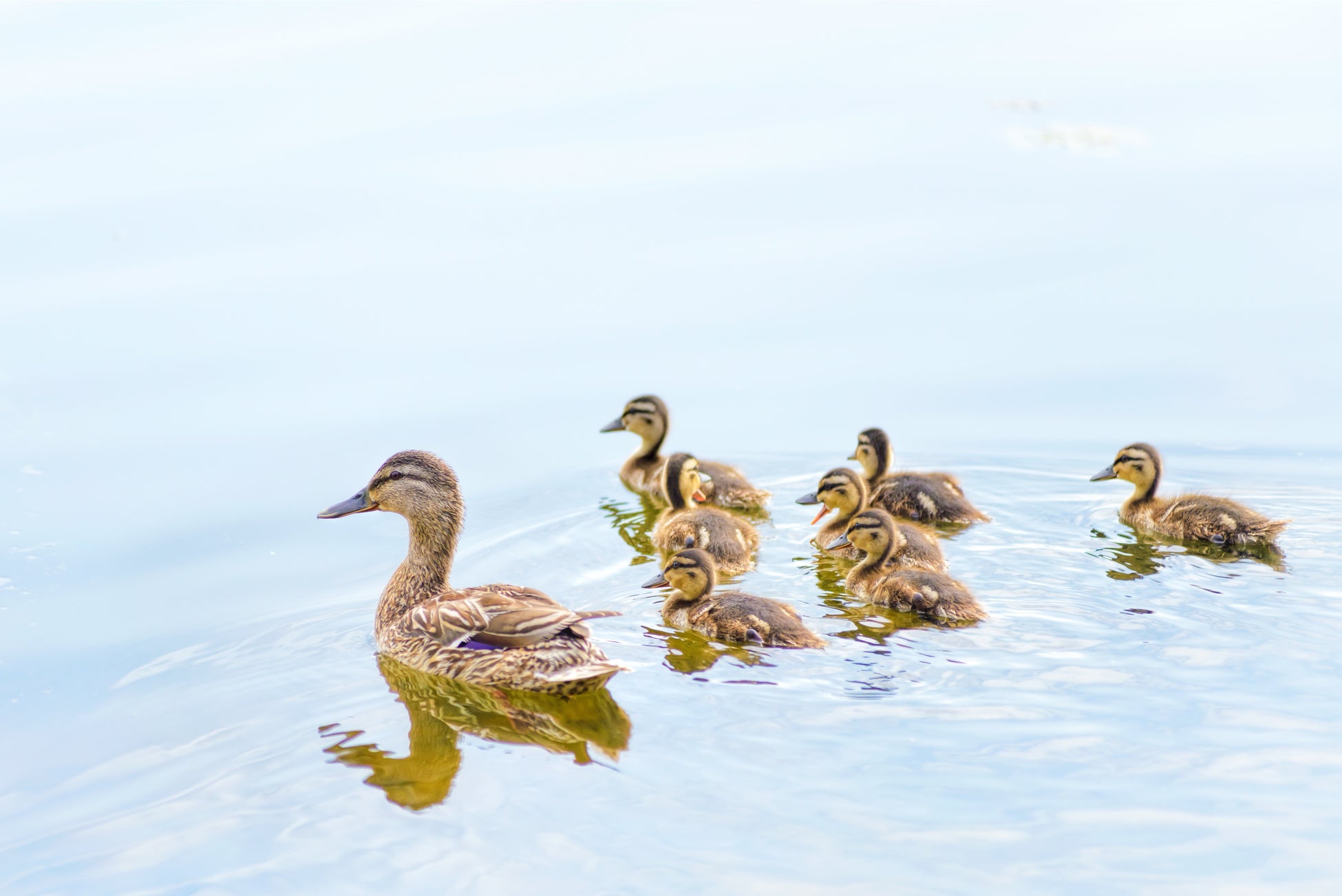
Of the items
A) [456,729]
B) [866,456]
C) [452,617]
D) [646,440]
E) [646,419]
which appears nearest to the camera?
[456,729]

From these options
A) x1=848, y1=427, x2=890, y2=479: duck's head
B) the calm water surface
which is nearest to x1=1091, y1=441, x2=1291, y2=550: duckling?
the calm water surface

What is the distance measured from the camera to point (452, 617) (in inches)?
204

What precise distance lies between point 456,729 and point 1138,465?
354 centimetres

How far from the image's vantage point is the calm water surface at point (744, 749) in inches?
158

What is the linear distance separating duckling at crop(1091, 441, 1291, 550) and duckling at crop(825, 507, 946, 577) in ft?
3.57

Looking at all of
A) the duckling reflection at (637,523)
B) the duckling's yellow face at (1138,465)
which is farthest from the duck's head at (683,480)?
the duckling's yellow face at (1138,465)

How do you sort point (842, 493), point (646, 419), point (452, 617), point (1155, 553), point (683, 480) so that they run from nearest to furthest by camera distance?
point (452, 617) → point (1155, 553) → point (842, 493) → point (683, 480) → point (646, 419)

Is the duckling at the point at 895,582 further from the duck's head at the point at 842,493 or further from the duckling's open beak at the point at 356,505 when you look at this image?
the duckling's open beak at the point at 356,505

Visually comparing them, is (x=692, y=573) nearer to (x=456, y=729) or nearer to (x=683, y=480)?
(x=456, y=729)

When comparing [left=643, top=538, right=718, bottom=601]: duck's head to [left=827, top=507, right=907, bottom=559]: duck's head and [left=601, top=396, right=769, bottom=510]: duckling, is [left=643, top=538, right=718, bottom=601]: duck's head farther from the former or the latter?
[left=601, top=396, right=769, bottom=510]: duckling

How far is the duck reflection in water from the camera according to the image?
6.11m

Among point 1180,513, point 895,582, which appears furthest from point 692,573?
point 1180,513

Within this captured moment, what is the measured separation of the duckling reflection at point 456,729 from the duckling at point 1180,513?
292 cm

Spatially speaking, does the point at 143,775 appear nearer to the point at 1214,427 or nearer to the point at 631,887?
the point at 631,887
